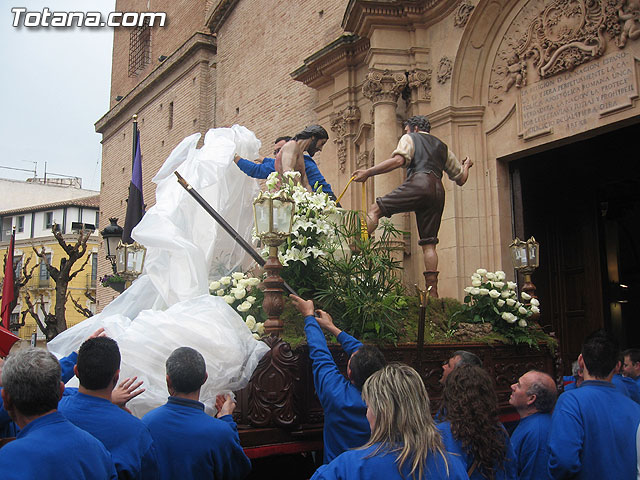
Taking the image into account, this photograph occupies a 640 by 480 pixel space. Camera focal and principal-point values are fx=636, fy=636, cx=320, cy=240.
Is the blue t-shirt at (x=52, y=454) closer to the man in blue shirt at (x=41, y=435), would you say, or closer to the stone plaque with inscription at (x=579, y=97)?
the man in blue shirt at (x=41, y=435)

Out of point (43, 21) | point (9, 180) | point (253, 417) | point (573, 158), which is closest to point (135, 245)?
point (253, 417)

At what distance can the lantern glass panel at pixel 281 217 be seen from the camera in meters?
5.00

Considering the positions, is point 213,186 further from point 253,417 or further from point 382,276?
point 253,417

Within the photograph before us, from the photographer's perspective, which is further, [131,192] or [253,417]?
[131,192]

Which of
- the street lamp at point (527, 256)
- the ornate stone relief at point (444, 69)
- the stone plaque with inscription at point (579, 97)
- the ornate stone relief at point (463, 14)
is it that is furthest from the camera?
the ornate stone relief at point (444, 69)

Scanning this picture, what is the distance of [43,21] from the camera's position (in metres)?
20.9

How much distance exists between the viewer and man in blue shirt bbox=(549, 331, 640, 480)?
3.63 metres

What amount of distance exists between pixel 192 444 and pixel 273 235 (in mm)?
2033

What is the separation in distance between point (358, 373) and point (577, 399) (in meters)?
1.36

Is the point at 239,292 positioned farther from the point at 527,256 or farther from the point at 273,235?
the point at 527,256

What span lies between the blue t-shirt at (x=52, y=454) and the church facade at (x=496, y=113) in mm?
8749

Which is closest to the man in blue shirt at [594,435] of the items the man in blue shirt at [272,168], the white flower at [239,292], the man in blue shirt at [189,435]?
the man in blue shirt at [189,435]

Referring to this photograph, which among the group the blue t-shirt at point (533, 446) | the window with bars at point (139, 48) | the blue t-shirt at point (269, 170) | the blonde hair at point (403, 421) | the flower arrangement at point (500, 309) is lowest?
the blue t-shirt at point (533, 446)

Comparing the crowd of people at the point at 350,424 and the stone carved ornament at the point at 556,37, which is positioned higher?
the stone carved ornament at the point at 556,37
